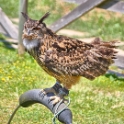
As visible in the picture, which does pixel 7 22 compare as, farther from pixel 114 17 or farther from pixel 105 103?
pixel 114 17

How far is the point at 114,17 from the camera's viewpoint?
1658cm

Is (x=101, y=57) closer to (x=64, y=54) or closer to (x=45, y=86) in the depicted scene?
(x=64, y=54)

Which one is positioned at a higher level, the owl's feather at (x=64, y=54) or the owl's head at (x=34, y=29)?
the owl's head at (x=34, y=29)

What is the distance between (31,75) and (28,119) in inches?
90.0

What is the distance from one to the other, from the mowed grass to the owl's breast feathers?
9.36 feet

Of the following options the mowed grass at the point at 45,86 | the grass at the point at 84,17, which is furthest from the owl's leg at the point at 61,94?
the grass at the point at 84,17

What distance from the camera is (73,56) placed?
16.5 ft

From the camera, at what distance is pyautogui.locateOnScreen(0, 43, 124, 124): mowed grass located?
8.01 metres

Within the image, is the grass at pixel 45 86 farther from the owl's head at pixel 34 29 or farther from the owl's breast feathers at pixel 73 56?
the owl's head at pixel 34 29

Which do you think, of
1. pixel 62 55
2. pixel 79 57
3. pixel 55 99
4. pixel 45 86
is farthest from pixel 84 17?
pixel 55 99

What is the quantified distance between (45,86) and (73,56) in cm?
443

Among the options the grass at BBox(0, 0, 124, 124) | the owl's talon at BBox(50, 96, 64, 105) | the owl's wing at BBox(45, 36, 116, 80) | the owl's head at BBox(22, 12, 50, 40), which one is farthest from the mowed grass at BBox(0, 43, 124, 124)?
the owl's head at BBox(22, 12, 50, 40)

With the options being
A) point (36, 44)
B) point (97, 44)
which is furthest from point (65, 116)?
point (97, 44)

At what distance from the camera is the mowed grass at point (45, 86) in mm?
8008
